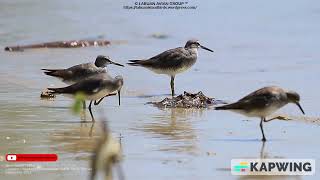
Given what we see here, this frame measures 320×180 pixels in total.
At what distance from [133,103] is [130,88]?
145 centimetres

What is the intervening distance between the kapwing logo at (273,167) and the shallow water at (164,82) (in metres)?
0.17

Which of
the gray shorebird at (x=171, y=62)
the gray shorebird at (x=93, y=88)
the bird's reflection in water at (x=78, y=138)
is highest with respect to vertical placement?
the gray shorebird at (x=171, y=62)

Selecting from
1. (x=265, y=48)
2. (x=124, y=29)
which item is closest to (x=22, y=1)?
(x=124, y=29)

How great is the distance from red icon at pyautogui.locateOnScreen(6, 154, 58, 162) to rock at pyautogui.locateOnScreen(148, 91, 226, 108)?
3.55 metres

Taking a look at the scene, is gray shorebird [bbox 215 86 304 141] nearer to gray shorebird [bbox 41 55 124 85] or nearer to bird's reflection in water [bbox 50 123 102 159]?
bird's reflection in water [bbox 50 123 102 159]

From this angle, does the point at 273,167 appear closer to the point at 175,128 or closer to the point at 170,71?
the point at 175,128

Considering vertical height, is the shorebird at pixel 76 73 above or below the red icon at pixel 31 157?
above

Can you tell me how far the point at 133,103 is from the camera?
Result: 11867 mm

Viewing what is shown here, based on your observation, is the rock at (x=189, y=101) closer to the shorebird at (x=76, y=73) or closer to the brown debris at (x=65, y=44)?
the shorebird at (x=76, y=73)

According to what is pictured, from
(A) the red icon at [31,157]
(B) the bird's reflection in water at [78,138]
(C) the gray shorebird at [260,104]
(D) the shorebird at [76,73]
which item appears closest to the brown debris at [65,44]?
(D) the shorebird at [76,73]

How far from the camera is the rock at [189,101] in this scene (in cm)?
1155

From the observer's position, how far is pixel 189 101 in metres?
11.6

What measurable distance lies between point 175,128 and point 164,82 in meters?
4.29

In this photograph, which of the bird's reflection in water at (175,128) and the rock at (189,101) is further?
the rock at (189,101)
